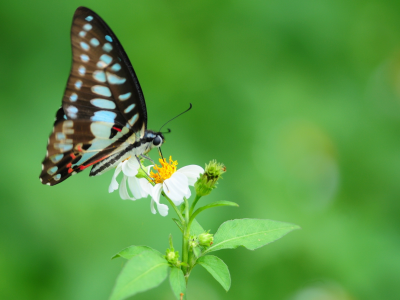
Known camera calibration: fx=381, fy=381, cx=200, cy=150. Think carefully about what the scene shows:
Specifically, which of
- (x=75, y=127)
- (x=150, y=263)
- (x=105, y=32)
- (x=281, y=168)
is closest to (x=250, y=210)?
(x=281, y=168)

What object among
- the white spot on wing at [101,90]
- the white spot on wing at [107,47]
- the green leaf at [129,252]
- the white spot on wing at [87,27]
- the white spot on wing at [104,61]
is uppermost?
the white spot on wing at [87,27]

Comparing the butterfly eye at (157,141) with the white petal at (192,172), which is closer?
the white petal at (192,172)

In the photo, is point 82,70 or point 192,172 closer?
point 192,172

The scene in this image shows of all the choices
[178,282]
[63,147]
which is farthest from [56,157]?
[178,282]

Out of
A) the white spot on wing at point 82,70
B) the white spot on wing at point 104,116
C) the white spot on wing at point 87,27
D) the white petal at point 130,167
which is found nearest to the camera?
the white petal at point 130,167

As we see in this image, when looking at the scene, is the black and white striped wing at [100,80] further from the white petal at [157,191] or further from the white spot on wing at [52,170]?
the white petal at [157,191]

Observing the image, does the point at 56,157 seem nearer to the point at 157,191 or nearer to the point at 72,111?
the point at 72,111

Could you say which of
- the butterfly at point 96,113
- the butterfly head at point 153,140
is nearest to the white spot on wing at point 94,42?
the butterfly at point 96,113
